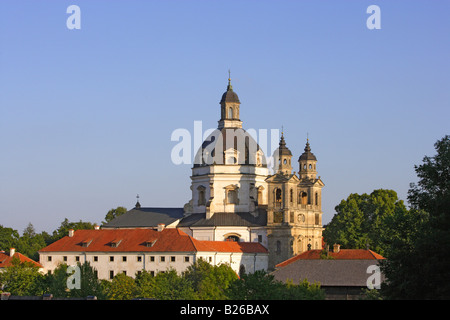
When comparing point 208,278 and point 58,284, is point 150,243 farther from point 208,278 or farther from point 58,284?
point 208,278

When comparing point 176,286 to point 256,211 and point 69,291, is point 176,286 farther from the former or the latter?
point 256,211

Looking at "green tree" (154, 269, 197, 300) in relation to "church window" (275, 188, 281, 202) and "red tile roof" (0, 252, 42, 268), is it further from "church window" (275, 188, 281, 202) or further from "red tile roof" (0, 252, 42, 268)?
"church window" (275, 188, 281, 202)

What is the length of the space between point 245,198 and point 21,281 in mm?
30792

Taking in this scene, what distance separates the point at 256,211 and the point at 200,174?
9.00 m

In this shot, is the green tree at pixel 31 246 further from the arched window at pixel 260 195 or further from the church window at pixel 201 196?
the arched window at pixel 260 195

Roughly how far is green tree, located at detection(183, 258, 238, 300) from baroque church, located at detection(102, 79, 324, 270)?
13.0 meters

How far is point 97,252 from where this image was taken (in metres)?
A: 108

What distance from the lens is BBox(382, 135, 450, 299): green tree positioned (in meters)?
49.3

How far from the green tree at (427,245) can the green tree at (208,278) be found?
76.8 feet

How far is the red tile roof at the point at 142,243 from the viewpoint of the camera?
104m

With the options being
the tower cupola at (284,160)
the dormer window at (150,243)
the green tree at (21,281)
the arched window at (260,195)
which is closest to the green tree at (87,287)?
the green tree at (21,281)

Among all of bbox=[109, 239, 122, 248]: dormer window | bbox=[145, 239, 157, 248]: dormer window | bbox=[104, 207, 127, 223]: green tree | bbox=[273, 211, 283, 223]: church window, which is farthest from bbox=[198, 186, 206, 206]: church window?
bbox=[104, 207, 127, 223]: green tree

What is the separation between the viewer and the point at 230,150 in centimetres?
11594

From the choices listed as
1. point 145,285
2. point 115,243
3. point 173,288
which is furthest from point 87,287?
point 115,243
